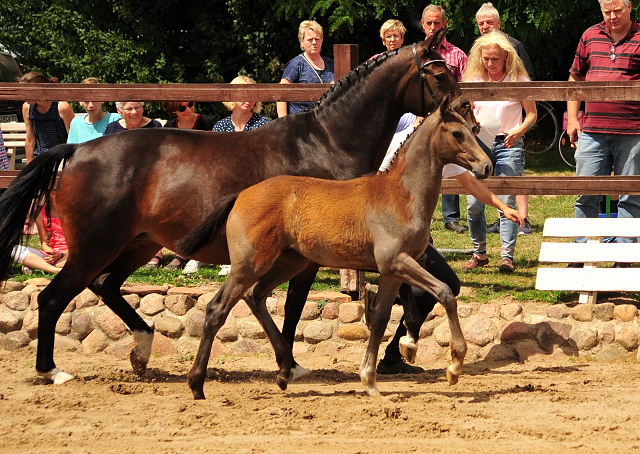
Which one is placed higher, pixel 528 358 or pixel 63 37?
pixel 63 37

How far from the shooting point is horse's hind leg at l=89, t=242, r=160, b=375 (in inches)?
224

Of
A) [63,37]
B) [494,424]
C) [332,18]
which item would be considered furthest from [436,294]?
[63,37]

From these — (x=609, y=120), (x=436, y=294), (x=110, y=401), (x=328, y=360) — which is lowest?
(x=328, y=360)

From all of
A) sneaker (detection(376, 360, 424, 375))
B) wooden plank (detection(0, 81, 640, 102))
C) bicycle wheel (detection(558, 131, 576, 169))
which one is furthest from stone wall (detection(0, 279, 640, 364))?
bicycle wheel (detection(558, 131, 576, 169))

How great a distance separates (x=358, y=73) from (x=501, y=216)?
265cm

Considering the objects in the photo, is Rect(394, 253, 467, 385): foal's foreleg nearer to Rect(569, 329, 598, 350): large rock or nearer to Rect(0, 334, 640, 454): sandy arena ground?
Rect(0, 334, 640, 454): sandy arena ground

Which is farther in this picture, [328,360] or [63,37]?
[63,37]

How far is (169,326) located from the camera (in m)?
6.55

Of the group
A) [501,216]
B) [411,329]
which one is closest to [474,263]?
[501,216]

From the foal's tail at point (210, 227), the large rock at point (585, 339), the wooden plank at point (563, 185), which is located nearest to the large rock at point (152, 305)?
the foal's tail at point (210, 227)

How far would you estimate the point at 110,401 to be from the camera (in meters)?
4.86

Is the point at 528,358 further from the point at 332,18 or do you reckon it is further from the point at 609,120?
the point at 332,18

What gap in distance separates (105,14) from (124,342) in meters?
10.9

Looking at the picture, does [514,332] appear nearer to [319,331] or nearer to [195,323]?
[319,331]
